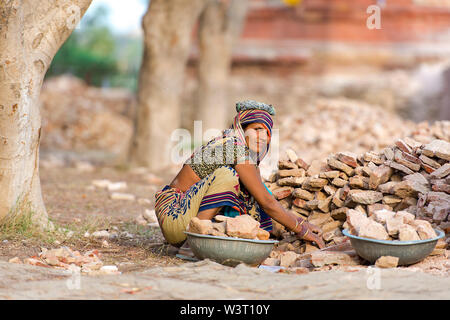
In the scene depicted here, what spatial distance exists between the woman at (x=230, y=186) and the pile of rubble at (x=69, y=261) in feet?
1.85

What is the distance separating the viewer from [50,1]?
430 cm

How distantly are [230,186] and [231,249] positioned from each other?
1.47ft

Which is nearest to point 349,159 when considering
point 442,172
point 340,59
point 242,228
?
point 442,172

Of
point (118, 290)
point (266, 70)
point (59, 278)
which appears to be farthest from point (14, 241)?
point (266, 70)

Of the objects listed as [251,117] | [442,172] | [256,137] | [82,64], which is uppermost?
[82,64]

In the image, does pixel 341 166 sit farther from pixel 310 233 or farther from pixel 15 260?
pixel 15 260

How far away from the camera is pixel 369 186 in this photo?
4.28 m

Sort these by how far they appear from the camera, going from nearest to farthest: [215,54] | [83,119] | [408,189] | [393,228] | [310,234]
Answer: [393,228]
[310,234]
[408,189]
[215,54]
[83,119]

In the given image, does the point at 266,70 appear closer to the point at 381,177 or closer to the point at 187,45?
the point at 187,45

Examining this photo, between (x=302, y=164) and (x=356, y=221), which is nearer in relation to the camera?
(x=356, y=221)

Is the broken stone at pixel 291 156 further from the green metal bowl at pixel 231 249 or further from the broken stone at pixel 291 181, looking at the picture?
the green metal bowl at pixel 231 249

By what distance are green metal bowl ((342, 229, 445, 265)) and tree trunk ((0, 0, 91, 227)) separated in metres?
2.41

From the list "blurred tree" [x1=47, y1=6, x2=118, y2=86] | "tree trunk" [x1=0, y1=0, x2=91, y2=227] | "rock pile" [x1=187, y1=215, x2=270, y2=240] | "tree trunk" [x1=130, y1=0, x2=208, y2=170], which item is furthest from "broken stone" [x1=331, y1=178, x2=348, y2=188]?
"blurred tree" [x1=47, y1=6, x2=118, y2=86]

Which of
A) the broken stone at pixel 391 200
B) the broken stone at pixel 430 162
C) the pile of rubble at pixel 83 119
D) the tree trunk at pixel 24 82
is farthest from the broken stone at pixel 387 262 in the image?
the pile of rubble at pixel 83 119
